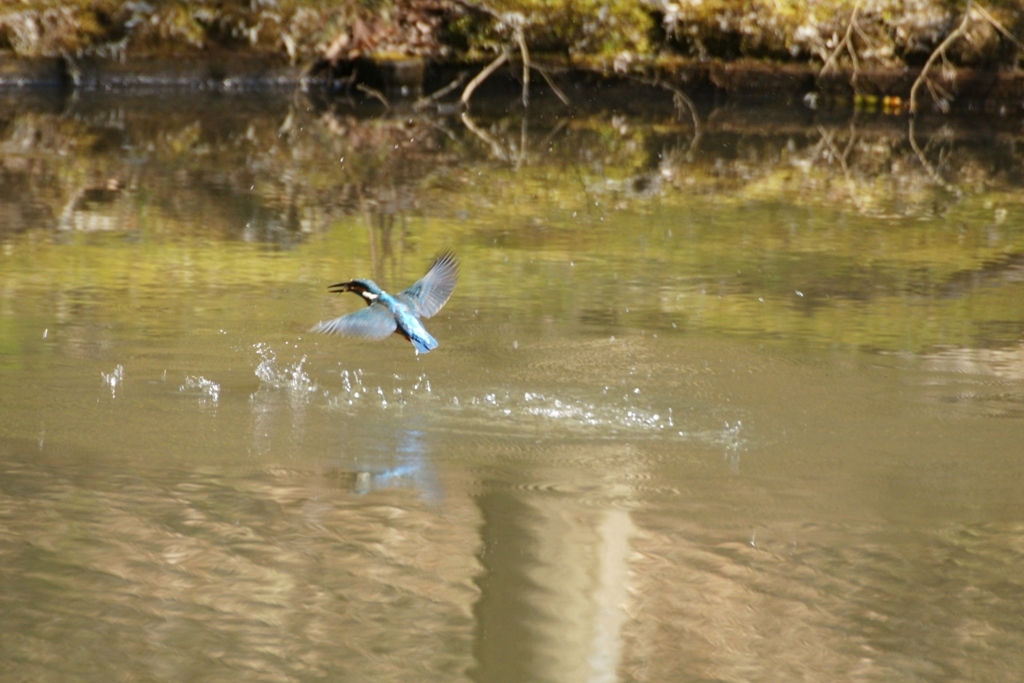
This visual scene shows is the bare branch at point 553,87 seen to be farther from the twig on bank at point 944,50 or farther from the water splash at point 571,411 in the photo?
the water splash at point 571,411

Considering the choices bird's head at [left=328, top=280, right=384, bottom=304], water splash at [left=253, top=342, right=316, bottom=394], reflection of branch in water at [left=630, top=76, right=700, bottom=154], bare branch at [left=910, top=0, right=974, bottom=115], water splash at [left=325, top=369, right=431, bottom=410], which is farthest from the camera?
bare branch at [left=910, top=0, right=974, bottom=115]

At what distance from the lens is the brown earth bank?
15.3 m

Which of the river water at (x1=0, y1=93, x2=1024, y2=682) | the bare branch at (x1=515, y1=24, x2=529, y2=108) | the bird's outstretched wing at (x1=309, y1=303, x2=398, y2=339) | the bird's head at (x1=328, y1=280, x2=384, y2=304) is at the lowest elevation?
the river water at (x1=0, y1=93, x2=1024, y2=682)

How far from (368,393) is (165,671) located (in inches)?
75.8

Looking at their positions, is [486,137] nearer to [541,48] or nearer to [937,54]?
[541,48]

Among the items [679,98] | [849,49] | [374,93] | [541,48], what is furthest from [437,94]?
[849,49]

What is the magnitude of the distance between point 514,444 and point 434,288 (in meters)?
0.58

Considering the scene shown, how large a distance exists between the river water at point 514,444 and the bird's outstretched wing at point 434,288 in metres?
0.35

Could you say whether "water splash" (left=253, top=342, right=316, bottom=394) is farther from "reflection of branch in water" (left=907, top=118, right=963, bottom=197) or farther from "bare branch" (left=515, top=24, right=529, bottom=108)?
"bare branch" (left=515, top=24, right=529, bottom=108)

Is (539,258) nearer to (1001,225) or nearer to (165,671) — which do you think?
(1001,225)

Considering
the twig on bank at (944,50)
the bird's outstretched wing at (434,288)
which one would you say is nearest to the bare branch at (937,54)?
the twig on bank at (944,50)

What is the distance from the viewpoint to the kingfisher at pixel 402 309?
4.11 meters

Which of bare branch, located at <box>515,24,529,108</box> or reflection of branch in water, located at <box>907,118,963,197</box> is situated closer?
reflection of branch in water, located at <box>907,118,963,197</box>

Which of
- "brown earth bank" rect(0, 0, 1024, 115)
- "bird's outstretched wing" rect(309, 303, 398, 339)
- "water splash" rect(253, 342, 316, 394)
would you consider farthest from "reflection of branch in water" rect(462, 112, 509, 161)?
"bird's outstretched wing" rect(309, 303, 398, 339)
